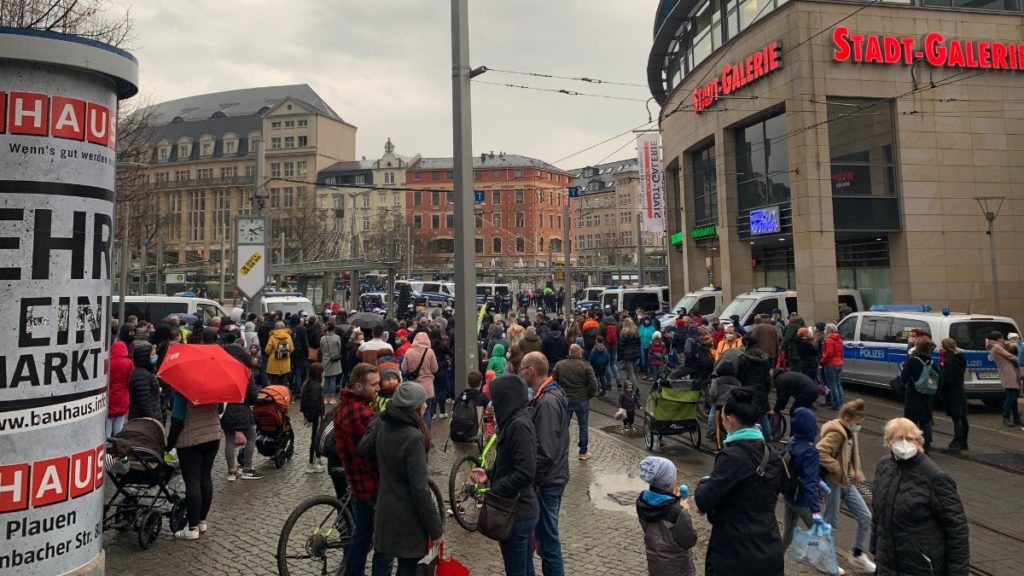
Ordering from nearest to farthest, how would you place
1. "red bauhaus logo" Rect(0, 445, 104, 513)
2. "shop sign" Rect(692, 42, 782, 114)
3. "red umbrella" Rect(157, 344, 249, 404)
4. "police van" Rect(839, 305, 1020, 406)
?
"red bauhaus logo" Rect(0, 445, 104, 513)
"red umbrella" Rect(157, 344, 249, 404)
"police van" Rect(839, 305, 1020, 406)
"shop sign" Rect(692, 42, 782, 114)

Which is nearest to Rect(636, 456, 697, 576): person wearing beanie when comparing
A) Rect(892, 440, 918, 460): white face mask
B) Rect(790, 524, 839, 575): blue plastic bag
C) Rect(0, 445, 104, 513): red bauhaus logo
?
Rect(892, 440, 918, 460): white face mask

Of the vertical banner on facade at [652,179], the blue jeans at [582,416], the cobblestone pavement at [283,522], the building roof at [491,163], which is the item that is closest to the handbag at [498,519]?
the cobblestone pavement at [283,522]

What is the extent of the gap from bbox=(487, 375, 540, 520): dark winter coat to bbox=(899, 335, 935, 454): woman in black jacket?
7757 mm

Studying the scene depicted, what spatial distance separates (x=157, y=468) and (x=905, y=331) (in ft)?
45.3

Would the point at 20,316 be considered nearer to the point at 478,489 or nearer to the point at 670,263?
the point at 478,489

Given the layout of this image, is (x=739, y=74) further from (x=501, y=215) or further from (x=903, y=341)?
(x=501, y=215)

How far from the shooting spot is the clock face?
14.7 m

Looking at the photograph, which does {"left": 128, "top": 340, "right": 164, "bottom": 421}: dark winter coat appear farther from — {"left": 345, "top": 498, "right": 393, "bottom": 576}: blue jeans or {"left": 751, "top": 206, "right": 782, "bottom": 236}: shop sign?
{"left": 751, "top": 206, "right": 782, "bottom": 236}: shop sign

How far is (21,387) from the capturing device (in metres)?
3.97

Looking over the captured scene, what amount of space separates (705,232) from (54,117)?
28.9 metres

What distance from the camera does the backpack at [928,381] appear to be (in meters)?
9.67

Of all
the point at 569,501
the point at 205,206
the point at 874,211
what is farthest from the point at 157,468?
the point at 205,206

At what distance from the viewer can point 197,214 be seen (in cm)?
8794

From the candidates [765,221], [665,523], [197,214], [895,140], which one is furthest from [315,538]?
[197,214]
